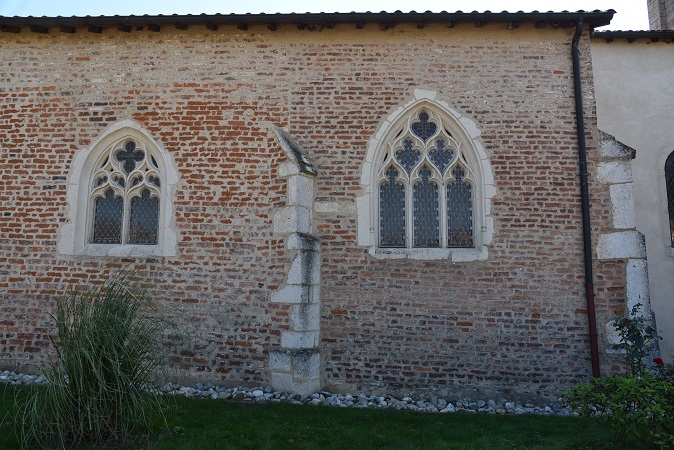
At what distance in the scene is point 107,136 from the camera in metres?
7.61

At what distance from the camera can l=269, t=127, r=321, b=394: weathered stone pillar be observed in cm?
673

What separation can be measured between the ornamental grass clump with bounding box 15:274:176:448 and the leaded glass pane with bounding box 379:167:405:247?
3780 millimetres

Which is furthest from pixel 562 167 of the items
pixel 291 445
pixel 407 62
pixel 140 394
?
pixel 140 394

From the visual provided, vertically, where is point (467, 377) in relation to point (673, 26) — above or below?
below

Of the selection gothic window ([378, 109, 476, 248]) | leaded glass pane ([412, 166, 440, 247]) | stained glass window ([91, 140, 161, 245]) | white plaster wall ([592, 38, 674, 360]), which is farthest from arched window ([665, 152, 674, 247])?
stained glass window ([91, 140, 161, 245])

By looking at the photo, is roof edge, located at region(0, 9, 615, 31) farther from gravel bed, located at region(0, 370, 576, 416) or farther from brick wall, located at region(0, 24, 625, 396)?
gravel bed, located at region(0, 370, 576, 416)

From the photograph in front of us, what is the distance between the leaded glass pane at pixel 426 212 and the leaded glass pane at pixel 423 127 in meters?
0.53

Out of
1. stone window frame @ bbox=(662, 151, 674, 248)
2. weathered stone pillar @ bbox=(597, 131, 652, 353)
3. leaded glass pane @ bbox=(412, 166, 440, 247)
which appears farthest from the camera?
stone window frame @ bbox=(662, 151, 674, 248)

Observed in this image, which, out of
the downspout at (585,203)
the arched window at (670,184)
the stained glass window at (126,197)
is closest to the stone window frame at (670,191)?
the arched window at (670,184)

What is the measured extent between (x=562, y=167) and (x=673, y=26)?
21.4ft

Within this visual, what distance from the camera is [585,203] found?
704 cm

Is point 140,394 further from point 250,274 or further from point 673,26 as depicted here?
point 673,26

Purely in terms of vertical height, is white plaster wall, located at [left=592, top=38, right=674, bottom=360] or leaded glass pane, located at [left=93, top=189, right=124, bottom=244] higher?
white plaster wall, located at [left=592, top=38, right=674, bottom=360]

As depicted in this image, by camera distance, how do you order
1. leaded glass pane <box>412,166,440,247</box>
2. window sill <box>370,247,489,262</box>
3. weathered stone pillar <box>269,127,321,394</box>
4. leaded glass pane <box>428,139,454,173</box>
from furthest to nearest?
leaded glass pane <box>428,139,454,173</box> → leaded glass pane <box>412,166,440,247</box> → window sill <box>370,247,489,262</box> → weathered stone pillar <box>269,127,321,394</box>
